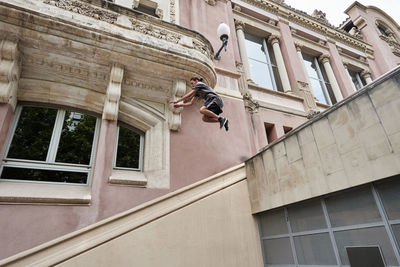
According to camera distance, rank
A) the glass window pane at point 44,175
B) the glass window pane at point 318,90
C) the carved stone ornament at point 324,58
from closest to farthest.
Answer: the glass window pane at point 44,175
the glass window pane at point 318,90
the carved stone ornament at point 324,58

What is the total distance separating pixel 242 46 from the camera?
9.12 m

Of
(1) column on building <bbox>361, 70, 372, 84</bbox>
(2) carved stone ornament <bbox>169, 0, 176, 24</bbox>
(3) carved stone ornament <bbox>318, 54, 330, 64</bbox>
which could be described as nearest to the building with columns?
(2) carved stone ornament <bbox>169, 0, 176, 24</bbox>

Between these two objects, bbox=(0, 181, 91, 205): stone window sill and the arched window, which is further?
the arched window

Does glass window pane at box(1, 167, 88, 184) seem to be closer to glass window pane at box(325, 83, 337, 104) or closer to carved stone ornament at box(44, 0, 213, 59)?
carved stone ornament at box(44, 0, 213, 59)

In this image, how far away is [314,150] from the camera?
12.7ft

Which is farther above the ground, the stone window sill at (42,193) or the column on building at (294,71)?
the column on building at (294,71)

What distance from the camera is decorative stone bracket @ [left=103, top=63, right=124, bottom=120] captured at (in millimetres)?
4707

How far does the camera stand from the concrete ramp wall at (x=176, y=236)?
3221 millimetres

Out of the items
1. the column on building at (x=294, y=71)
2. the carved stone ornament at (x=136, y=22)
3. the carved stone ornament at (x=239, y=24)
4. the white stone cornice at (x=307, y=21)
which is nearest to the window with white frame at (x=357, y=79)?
the white stone cornice at (x=307, y=21)

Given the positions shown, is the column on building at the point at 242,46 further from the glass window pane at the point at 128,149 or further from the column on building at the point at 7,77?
the column on building at the point at 7,77

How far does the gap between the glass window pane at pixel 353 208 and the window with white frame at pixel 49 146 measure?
4.39 metres

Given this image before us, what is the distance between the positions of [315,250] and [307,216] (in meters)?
0.53

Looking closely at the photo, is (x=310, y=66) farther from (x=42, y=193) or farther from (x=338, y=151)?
(x=42, y=193)

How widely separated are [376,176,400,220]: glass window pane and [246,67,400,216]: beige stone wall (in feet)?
0.76
